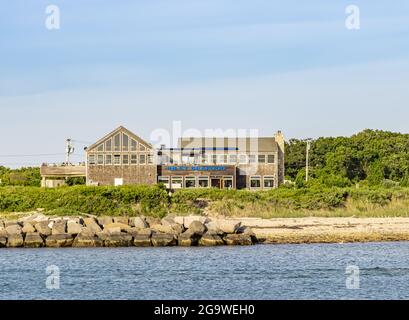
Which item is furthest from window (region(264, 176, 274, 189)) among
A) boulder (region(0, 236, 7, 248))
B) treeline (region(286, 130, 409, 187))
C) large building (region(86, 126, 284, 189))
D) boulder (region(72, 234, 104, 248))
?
boulder (region(0, 236, 7, 248))

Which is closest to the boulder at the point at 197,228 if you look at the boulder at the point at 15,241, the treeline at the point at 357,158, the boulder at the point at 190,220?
the boulder at the point at 190,220

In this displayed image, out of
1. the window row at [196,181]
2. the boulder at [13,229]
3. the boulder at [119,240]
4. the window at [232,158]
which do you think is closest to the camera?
the boulder at [119,240]

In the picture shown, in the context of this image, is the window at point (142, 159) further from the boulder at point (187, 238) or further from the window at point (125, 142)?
the boulder at point (187, 238)

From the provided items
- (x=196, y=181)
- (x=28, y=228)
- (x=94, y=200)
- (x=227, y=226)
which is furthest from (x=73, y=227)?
(x=196, y=181)

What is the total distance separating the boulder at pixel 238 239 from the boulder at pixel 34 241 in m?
8.09

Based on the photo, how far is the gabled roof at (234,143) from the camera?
71.2m

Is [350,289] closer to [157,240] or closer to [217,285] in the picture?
[217,285]

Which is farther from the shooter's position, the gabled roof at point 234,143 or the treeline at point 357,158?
the treeline at point 357,158

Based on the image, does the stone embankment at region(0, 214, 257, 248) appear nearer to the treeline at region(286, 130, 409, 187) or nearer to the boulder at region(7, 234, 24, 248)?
the boulder at region(7, 234, 24, 248)

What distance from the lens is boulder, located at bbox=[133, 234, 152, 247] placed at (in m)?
40.0

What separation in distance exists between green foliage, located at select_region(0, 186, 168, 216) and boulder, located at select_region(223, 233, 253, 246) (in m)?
13.7

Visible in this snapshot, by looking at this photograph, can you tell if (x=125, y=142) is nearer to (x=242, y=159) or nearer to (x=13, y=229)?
Answer: (x=242, y=159)

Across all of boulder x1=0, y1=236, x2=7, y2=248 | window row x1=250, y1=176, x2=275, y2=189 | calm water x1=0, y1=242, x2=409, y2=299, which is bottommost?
calm water x1=0, y1=242, x2=409, y2=299

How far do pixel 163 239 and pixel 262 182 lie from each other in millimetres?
31052
